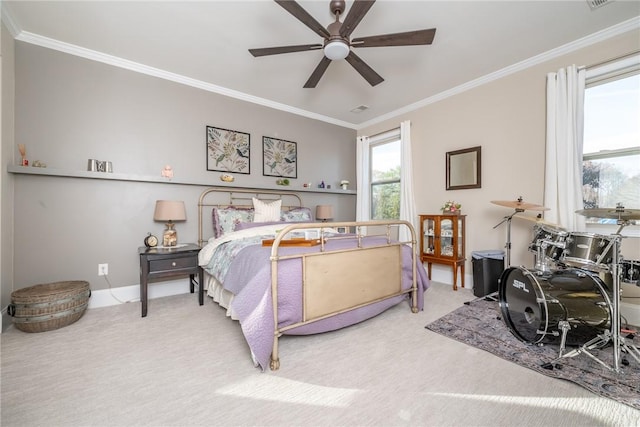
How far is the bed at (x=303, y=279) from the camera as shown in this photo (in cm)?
169

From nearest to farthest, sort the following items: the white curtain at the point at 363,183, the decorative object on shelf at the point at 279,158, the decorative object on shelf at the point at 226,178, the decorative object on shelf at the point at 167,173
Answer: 1. the decorative object on shelf at the point at 167,173
2. the decorative object on shelf at the point at 226,178
3. the decorative object on shelf at the point at 279,158
4. the white curtain at the point at 363,183

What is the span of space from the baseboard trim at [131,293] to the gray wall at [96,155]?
3.2 inches

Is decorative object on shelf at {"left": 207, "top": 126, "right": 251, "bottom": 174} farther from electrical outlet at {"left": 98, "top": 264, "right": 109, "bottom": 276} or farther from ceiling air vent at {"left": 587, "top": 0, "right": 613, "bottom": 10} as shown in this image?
ceiling air vent at {"left": 587, "top": 0, "right": 613, "bottom": 10}

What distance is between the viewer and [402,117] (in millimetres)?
4395

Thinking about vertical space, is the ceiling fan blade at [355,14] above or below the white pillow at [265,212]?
above

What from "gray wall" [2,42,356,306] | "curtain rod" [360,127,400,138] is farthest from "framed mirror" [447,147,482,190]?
"gray wall" [2,42,356,306]

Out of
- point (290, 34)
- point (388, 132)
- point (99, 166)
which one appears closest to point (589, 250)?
point (290, 34)

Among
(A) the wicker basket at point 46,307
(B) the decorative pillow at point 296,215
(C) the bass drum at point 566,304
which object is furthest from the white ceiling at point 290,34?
(A) the wicker basket at point 46,307

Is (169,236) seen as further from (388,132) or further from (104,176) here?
(388,132)

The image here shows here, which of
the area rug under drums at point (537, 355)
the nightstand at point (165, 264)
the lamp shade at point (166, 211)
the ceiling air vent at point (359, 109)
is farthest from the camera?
the ceiling air vent at point (359, 109)

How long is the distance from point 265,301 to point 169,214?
1.88 meters

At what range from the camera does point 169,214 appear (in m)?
2.87

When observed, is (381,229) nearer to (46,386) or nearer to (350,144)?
(350,144)

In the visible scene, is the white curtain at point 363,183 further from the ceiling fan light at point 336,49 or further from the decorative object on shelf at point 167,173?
the decorative object on shelf at point 167,173
